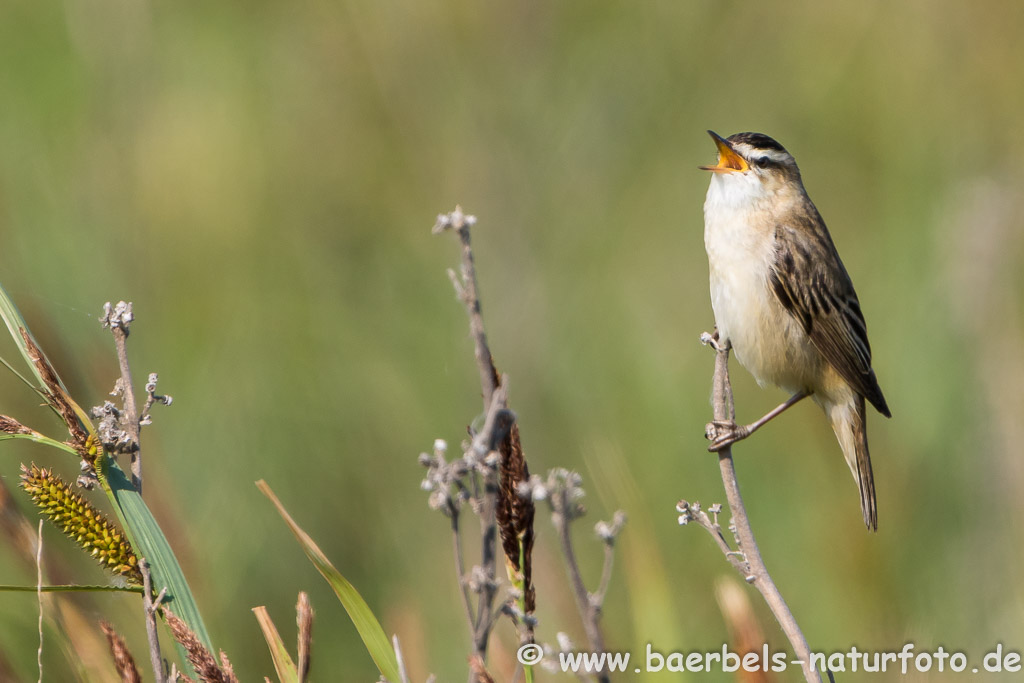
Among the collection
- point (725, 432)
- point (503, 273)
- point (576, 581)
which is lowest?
point (576, 581)

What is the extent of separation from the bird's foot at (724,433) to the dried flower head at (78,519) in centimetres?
122

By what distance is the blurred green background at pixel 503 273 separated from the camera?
428cm

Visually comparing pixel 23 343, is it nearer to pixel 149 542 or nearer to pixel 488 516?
pixel 149 542

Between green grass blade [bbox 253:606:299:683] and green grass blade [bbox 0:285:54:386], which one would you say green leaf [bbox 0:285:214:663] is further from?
green grass blade [bbox 253:606:299:683]

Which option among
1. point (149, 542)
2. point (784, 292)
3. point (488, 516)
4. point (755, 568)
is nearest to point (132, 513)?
point (149, 542)

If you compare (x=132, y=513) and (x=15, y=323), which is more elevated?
(x=15, y=323)

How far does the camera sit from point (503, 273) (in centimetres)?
516

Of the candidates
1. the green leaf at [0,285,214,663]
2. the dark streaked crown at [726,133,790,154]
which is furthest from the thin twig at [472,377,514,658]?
the dark streaked crown at [726,133,790,154]

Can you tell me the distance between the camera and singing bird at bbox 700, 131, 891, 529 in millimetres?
3697

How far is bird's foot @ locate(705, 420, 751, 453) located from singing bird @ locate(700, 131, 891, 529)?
0.72m

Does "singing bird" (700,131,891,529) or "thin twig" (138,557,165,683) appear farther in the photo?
"singing bird" (700,131,891,529)

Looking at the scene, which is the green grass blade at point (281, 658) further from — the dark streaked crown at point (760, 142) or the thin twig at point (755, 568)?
the dark streaked crown at point (760, 142)

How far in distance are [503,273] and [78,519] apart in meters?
3.65

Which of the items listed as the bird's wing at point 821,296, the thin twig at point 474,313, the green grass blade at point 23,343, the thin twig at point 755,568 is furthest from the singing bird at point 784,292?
the green grass blade at point 23,343
